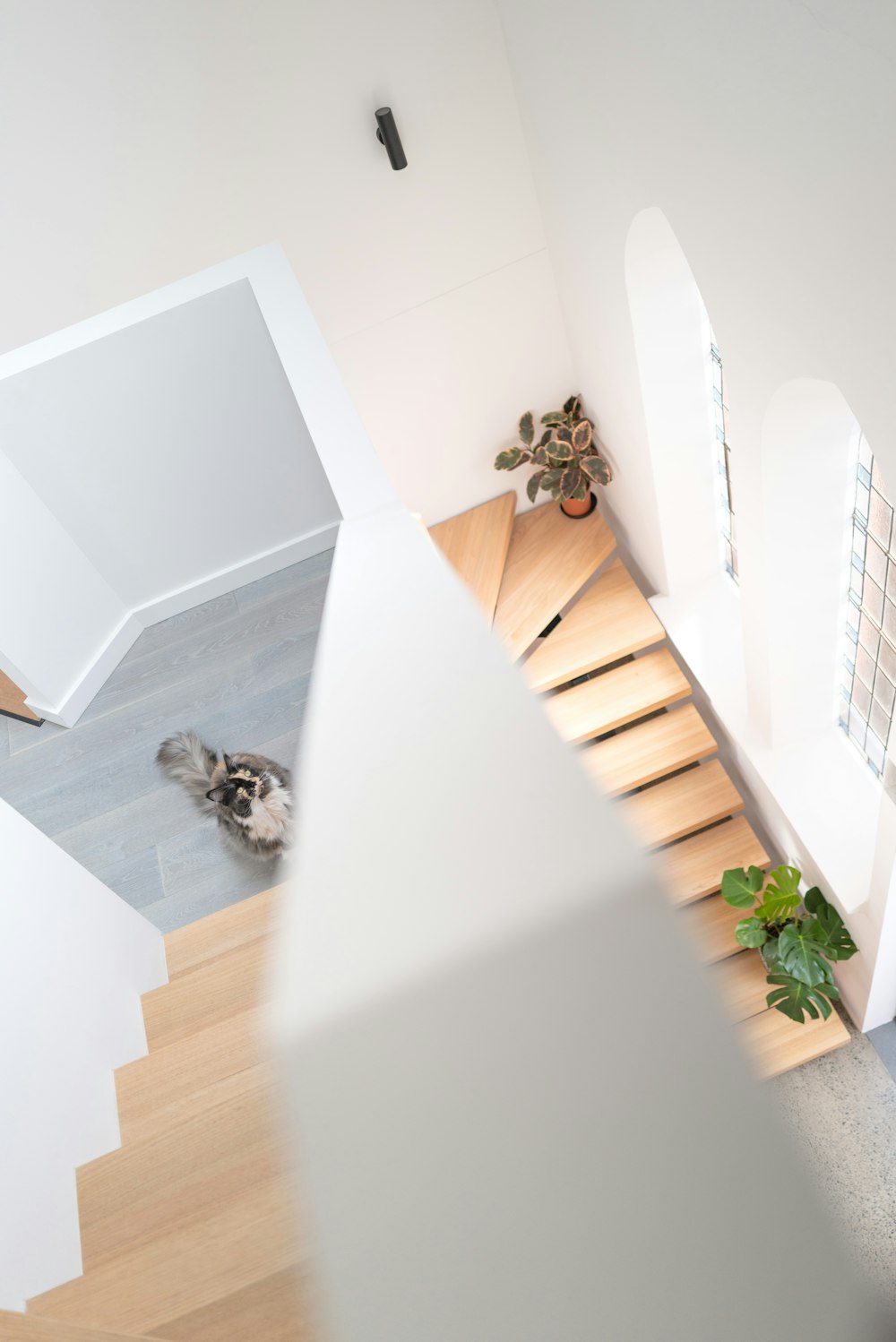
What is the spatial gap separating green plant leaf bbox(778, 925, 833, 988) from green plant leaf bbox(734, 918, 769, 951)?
138mm

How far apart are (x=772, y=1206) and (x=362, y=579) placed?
2.07ft

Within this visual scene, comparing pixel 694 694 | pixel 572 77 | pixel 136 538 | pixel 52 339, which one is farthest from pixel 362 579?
pixel 136 538

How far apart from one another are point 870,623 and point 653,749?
167 centimetres

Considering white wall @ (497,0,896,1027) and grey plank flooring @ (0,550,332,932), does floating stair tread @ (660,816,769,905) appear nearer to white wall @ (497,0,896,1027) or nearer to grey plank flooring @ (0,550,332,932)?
white wall @ (497,0,896,1027)

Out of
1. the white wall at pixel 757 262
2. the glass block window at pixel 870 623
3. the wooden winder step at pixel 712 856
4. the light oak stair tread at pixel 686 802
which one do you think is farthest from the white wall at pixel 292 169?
the wooden winder step at pixel 712 856

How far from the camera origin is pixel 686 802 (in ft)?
17.0

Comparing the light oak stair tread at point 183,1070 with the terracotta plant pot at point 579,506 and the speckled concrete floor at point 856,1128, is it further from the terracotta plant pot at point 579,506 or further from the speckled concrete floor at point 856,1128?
the terracotta plant pot at point 579,506

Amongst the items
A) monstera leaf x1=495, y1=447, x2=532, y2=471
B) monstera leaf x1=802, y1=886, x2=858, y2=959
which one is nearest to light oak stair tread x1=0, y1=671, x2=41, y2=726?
monstera leaf x1=495, y1=447, x2=532, y2=471

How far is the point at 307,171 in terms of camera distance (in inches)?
173

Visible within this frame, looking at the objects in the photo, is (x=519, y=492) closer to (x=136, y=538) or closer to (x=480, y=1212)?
(x=136, y=538)

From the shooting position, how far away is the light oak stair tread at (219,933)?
3.36 metres

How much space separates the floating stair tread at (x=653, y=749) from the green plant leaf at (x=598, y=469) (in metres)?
1.42

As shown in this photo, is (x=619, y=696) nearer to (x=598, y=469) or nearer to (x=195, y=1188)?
(x=598, y=469)

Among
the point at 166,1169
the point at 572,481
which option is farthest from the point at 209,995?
the point at 572,481
